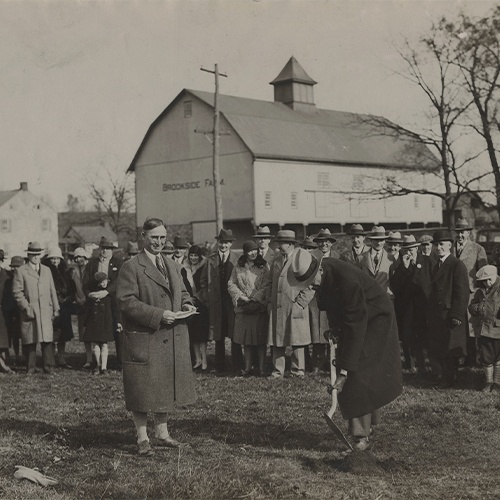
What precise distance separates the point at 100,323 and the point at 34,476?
6.27m

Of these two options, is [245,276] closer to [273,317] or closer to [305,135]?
[273,317]

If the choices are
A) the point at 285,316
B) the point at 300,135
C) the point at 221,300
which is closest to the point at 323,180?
the point at 300,135

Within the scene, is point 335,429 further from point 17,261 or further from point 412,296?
point 17,261

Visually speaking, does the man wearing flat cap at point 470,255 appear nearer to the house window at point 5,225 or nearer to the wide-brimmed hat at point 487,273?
the wide-brimmed hat at point 487,273

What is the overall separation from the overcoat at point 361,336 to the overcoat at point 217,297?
5.36 metres

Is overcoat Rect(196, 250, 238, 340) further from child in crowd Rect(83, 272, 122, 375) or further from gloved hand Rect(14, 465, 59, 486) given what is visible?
gloved hand Rect(14, 465, 59, 486)

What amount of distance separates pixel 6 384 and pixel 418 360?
20.2 ft

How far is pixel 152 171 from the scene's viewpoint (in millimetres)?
48344

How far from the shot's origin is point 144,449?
6523 mm

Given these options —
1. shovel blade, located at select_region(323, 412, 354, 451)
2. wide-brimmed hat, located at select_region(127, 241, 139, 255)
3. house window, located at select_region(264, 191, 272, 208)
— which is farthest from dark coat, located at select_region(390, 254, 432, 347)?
house window, located at select_region(264, 191, 272, 208)

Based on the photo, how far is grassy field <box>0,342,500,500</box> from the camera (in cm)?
550

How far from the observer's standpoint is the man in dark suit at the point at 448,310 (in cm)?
941

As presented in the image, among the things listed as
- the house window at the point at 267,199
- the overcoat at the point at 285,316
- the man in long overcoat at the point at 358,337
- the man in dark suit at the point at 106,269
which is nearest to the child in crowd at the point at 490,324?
the overcoat at the point at 285,316

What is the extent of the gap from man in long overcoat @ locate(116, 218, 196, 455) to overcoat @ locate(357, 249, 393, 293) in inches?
186
